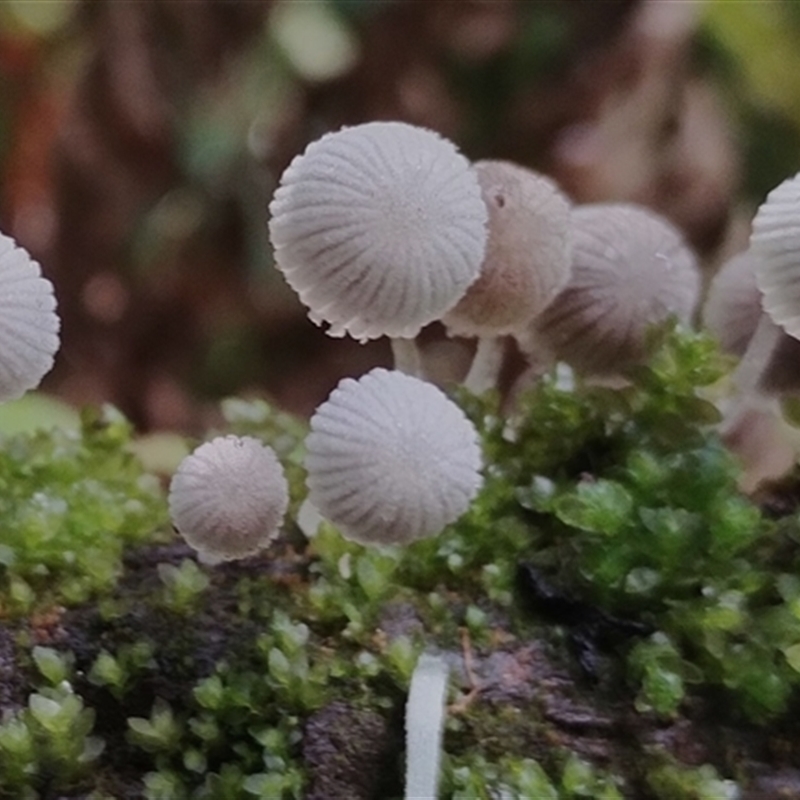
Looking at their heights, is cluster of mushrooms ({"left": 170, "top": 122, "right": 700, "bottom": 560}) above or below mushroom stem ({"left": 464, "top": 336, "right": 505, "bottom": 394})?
below

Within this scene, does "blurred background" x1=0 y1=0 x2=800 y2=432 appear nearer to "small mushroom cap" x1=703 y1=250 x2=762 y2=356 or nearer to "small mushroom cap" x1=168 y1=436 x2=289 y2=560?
"small mushroom cap" x1=703 y1=250 x2=762 y2=356

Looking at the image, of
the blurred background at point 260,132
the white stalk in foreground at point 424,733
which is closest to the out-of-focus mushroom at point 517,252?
the white stalk in foreground at point 424,733

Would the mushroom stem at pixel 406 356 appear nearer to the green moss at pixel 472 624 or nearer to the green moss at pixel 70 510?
the green moss at pixel 472 624

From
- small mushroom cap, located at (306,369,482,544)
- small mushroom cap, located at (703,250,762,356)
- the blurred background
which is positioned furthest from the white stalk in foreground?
the blurred background

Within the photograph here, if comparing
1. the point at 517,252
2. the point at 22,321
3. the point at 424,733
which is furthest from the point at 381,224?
the point at 424,733

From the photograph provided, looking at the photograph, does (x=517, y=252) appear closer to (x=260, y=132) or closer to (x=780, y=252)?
(x=780, y=252)

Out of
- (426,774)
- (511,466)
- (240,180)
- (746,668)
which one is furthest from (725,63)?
(426,774)

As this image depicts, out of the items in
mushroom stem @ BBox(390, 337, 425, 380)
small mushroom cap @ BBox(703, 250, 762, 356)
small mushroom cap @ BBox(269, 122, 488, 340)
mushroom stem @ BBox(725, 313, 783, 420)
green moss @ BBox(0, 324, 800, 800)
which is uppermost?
small mushroom cap @ BBox(703, 250, 762, 356)
